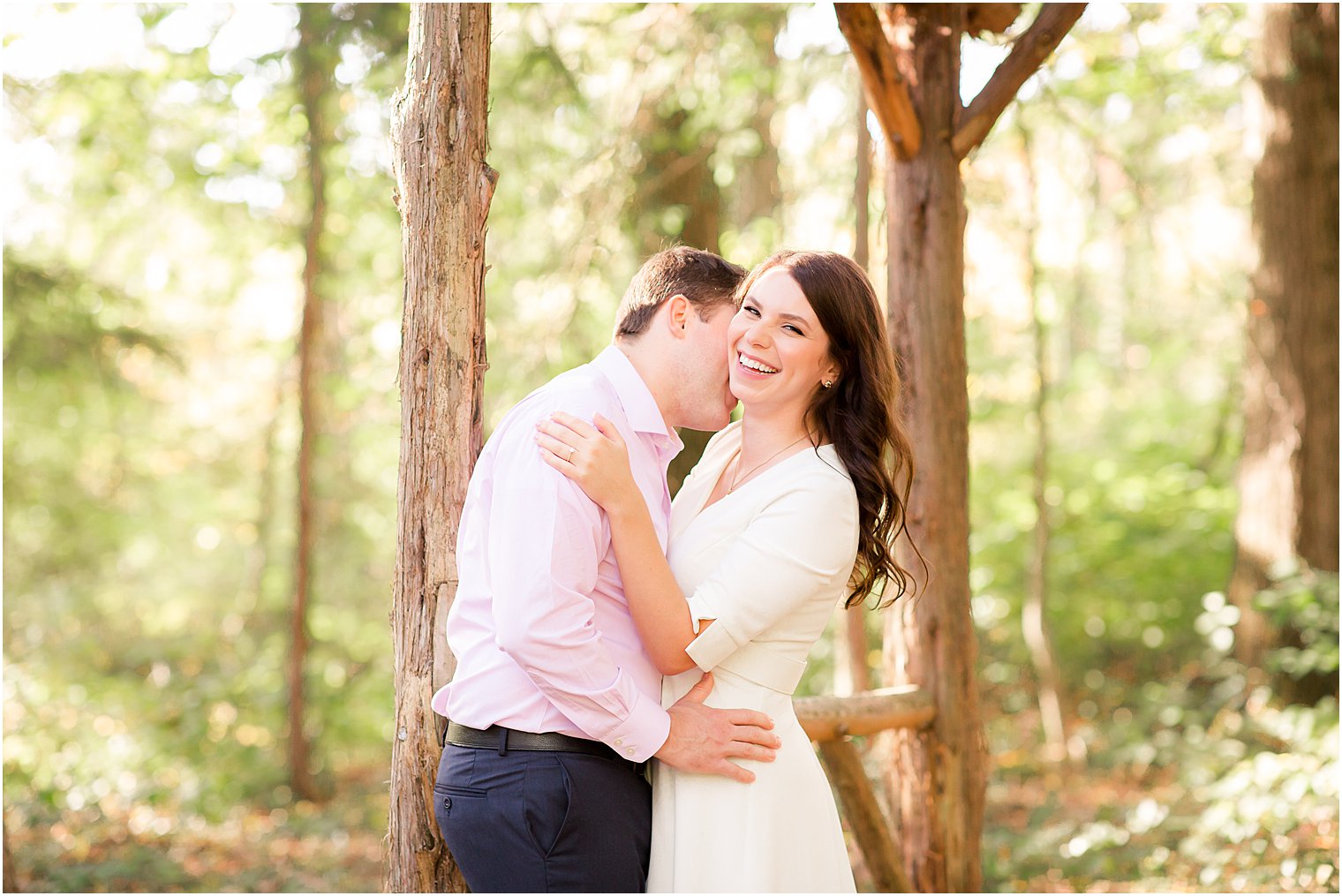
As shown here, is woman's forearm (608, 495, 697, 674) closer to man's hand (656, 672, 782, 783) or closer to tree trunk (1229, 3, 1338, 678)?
man's hand (656, 672, 782, 783)

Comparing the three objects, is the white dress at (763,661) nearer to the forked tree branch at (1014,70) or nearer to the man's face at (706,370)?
the man's face at (706,370)

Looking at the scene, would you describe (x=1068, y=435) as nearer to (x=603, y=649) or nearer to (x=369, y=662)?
(x=369, y=662)

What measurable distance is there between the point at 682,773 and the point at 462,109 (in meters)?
1.69

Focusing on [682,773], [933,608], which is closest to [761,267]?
[682,773]

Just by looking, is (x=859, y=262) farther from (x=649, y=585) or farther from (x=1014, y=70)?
(x=649, y=585)

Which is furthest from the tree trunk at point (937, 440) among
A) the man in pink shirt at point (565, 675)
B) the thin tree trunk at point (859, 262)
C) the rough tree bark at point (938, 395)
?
the man in pink shirt at point (565, 675)

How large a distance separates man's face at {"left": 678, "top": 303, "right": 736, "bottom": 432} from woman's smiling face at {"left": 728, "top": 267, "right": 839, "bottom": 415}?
0.04 meters

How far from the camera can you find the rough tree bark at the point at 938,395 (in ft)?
13.3

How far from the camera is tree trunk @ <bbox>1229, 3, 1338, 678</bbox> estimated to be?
7105 millimetres

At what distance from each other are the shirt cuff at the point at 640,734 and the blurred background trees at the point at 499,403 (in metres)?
2.90

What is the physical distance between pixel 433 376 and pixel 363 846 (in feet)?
17.8

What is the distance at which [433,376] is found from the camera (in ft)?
8.96

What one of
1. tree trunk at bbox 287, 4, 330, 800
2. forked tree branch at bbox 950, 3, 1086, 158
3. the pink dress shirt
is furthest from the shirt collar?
tree trunk at bbox 287, 4, 330, 800

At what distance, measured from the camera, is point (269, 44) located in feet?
26.2
